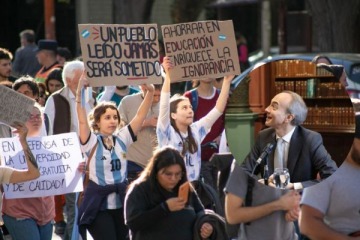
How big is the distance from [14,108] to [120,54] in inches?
45.3

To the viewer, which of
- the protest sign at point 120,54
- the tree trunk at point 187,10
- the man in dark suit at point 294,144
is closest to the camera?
the man in dark suit at point 294,144

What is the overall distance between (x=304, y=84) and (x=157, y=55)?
3084 mm

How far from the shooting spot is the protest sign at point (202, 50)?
8500 mm

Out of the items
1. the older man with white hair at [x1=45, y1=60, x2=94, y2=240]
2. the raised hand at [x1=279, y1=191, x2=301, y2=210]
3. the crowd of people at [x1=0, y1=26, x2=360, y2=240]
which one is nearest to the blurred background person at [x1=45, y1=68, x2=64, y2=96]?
the crowd of people at [x1=0, y1=26, x2=360, y2=240]

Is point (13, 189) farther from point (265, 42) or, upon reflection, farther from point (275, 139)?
point (265, 42)

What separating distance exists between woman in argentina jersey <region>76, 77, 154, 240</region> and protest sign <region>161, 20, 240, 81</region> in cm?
46

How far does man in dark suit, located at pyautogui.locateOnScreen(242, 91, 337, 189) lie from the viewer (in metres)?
5.77

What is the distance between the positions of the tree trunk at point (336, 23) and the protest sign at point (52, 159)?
1196cm

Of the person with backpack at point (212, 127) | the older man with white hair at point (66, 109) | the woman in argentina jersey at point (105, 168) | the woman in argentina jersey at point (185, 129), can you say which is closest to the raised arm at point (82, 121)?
the woman in argentina jersey at point (105, 168)

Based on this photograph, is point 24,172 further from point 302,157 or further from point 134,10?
point 134,10

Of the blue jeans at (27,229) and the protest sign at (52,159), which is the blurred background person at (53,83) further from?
the blue jeans at (27,229)

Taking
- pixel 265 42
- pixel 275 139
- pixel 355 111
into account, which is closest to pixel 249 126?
pixel 275 139

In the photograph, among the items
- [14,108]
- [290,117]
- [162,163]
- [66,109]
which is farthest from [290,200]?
[66,109]

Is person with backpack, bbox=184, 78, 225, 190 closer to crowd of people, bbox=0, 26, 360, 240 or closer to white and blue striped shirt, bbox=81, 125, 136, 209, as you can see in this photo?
crowd of people, bbox=0, 26, 360, 240
